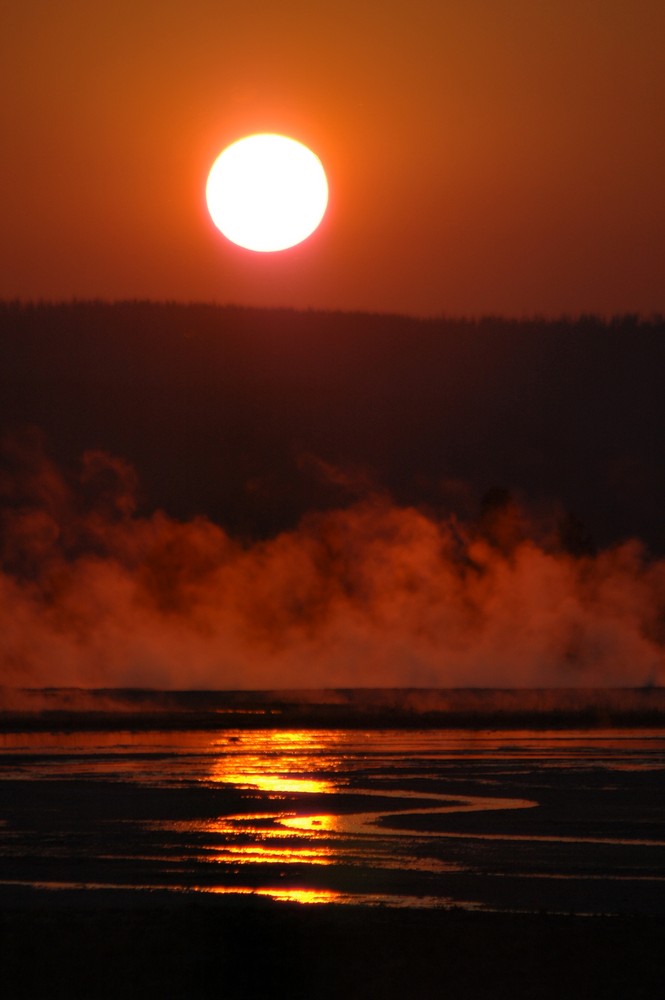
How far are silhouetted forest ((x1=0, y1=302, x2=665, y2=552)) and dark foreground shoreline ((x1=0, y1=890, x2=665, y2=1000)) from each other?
149499mm

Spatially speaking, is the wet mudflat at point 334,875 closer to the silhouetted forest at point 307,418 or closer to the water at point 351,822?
the water at point 351,822

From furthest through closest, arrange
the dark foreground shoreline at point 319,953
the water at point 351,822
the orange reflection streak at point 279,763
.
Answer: the orange reflection streak at point 279,763 → the water at point 351,822 → the dark foreground shoreline at point 319,953

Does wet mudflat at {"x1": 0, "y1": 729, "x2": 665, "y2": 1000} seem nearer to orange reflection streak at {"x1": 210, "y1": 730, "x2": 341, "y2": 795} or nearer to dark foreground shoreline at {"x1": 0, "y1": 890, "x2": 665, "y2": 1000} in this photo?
dark foreground shoreline at {"x1": 0, "y1": 890, "x2": 665, "y2": 1000}

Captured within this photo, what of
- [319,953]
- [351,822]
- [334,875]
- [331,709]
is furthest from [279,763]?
[331,709]

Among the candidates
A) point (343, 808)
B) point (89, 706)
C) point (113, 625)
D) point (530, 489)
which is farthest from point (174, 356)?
point (343, 808)

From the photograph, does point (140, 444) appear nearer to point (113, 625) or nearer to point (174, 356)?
point (174, 356)

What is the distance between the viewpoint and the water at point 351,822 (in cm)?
1450

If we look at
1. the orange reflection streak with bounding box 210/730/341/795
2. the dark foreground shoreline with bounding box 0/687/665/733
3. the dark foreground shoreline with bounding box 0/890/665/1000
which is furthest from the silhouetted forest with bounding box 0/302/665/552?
the dark foreground shoreline with bounding box 0/890/665/1000

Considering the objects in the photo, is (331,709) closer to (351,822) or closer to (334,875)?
(351,822)

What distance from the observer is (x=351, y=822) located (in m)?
18.9

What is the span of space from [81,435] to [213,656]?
117 m

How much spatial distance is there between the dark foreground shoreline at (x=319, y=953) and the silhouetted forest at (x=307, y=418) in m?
149

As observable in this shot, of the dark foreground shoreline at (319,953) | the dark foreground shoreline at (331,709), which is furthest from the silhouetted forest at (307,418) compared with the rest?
the dark foreground shoreline at (319,953)

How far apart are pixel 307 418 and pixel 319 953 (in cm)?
17407
